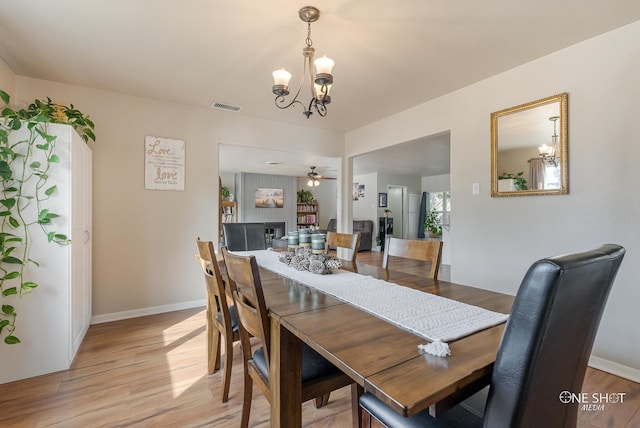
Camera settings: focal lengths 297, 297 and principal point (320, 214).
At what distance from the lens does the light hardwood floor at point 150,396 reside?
154 cm

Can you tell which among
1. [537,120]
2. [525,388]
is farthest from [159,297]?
[537,120]

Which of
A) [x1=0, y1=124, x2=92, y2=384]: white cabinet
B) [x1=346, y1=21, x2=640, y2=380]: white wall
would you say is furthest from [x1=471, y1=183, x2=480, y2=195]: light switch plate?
[x1=0, y1=124, x2=92, y2=384]: white cabinet

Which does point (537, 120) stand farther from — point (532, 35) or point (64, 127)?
point (64, 127)

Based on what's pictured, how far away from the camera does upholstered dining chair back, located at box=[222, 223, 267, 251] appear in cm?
359

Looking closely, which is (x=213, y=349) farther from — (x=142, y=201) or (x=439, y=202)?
(x=439, y=202)

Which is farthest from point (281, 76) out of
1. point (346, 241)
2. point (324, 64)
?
point (346, 241)

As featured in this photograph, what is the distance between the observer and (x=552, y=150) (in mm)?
2264

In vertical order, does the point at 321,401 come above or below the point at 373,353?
below

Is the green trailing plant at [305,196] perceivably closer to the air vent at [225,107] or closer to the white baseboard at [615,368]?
the air vent at [225,107]

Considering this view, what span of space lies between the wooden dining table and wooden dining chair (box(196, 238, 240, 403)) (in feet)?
0.90

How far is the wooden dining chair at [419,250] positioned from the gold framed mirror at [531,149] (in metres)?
1.29

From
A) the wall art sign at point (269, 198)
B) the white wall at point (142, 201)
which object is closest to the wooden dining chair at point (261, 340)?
the white wall at point (142, 201)

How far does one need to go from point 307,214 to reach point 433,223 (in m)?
3.76

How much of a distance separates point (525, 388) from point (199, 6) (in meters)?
2.24
